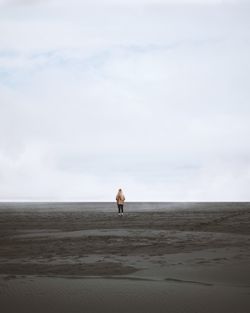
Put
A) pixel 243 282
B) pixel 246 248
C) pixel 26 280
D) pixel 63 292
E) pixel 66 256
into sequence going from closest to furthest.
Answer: pixel 63 292
pixel 243 282
pixel 26 280
pixel 66 256
pixel 246 248

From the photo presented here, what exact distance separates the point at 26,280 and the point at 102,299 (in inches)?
91.5

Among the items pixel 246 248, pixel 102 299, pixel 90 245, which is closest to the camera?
pixel 102 299

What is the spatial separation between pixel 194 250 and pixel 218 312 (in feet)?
22.7

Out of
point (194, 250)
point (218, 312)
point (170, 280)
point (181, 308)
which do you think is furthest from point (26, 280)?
point (194, 250)

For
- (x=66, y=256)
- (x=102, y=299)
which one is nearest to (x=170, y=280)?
(x=102, y=299)

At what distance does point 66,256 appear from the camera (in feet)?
40.2

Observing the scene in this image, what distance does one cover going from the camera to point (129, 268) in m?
10.1

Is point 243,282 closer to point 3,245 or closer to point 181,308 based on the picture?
point 181,308

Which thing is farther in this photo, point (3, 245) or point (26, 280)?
point (3, 245)

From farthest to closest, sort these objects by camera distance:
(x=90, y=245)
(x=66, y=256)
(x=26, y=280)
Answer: (x=90, y=245) → (x=66, y=256) → (x=26, y=280)

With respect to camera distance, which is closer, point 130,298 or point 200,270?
point 130,298

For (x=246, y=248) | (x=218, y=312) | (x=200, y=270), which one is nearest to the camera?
(x=218, y=312)

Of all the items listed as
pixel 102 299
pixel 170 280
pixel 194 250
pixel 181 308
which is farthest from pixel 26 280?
pixel 194 250

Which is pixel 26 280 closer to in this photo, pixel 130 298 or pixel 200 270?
pixel 130 298
